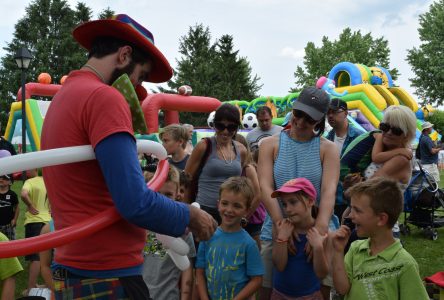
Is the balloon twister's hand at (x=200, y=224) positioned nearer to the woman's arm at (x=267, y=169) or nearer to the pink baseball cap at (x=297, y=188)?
the pink baseball cap at (x=297, y=188)

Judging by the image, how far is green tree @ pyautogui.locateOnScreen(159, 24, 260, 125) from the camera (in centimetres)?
4175

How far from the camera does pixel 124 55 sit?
1853 millimetres

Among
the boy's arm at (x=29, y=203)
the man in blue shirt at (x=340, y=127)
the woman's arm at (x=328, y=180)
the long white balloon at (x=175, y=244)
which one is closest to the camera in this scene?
the long white balloon at (x=175, y=244)

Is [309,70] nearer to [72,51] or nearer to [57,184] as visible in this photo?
[72,51]

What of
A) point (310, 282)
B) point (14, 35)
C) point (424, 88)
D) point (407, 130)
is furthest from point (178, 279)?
point (14, 35)

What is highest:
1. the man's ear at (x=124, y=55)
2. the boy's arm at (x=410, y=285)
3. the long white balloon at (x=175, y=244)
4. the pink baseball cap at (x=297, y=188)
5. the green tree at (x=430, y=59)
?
the green tree at (x=430, y=59)

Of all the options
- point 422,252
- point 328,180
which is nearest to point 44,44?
point 422,252

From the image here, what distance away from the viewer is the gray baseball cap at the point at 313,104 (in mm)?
3090

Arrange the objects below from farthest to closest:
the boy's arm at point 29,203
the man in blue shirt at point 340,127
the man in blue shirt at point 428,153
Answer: the man in blue shirt at point 428,153 < the boy's arm at point 29,203 < the man in blue shirt at point 340,127

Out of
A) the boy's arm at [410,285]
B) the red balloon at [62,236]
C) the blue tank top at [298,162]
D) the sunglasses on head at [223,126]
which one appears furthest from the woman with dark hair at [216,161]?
the red balloon at [62,236]

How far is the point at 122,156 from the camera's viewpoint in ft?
5.32

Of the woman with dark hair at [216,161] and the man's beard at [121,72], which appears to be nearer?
the man's beard at [121,72]

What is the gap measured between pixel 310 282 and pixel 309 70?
148ft

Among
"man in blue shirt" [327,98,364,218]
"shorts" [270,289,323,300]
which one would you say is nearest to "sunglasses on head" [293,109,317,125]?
"shorts" [270,289,323,300]
